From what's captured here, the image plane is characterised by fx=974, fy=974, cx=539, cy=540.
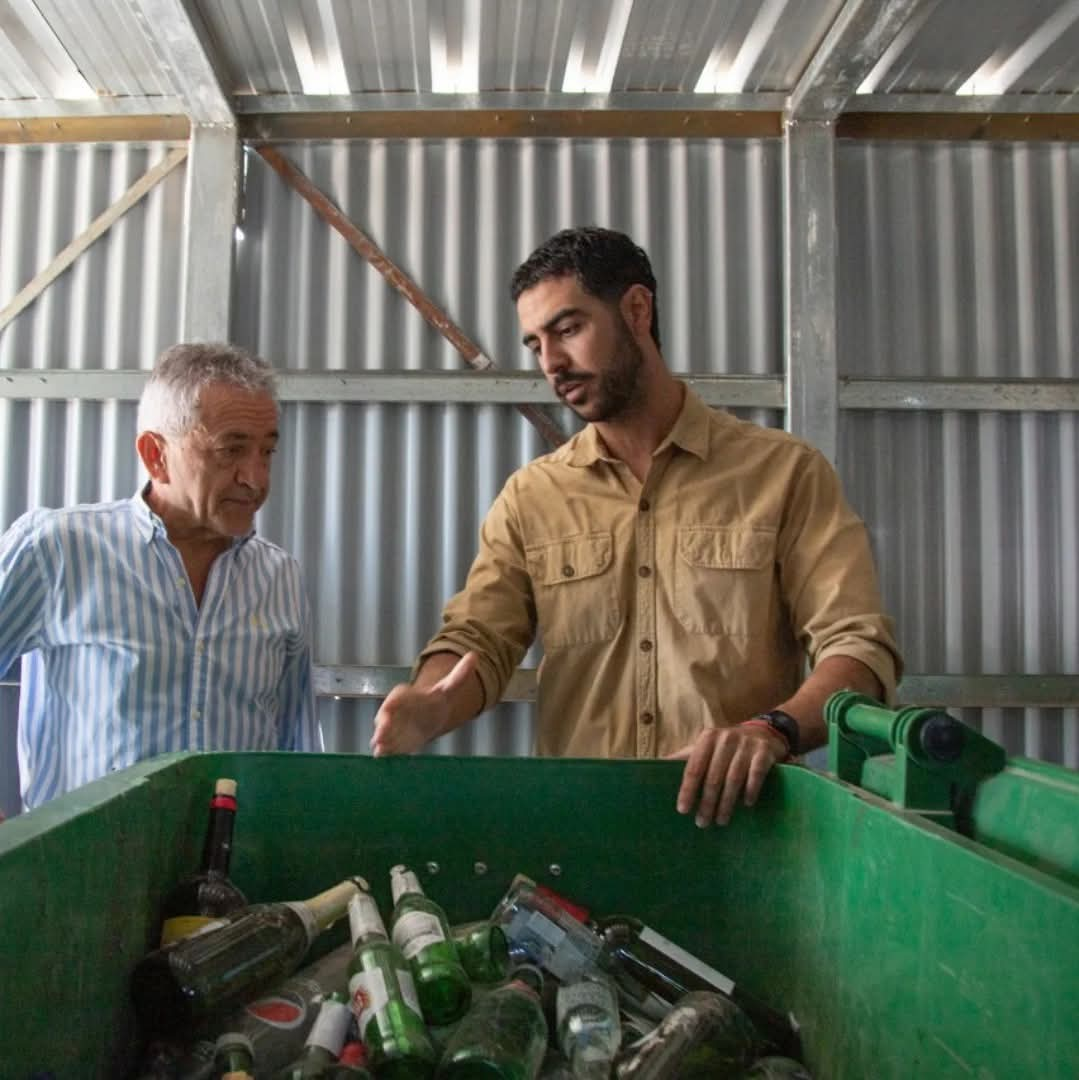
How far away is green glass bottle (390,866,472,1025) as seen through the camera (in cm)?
115

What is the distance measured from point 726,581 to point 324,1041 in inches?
45.2

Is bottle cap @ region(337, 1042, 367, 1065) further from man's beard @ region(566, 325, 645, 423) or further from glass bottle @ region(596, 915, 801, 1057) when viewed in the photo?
man's beard @ region(566, 325, 645, 423)

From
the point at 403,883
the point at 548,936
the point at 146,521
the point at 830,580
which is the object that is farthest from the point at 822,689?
the point at 146,521

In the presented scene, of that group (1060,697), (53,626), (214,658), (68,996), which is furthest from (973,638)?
(68,996)

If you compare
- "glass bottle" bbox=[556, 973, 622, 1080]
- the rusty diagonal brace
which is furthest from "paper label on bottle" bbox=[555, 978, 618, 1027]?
the rusty diagonal brace


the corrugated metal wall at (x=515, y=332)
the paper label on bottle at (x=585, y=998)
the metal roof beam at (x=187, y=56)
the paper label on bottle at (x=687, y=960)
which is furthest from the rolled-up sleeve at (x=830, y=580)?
the metal roof beam at (x=187, y=56)

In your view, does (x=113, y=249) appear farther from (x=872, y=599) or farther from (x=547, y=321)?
(x=872, y=599)

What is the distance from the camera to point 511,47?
3.15 meters

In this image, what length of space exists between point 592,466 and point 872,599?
66 centimetres

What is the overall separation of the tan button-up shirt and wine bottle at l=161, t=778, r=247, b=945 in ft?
2.26

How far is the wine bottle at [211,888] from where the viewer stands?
1.20 m

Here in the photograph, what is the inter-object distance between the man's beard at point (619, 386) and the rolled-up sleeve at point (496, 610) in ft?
0.89

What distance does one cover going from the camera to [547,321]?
6.87 ft

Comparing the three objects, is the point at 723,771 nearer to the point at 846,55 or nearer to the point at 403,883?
the point at 403,883
